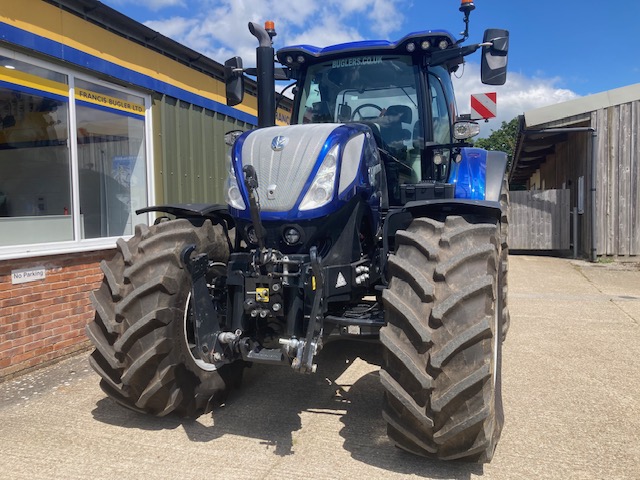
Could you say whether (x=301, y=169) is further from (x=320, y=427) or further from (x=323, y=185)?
(x=320, y=427)

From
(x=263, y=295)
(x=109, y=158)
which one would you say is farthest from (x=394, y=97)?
(x=109, y=158)

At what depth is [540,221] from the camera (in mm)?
13539

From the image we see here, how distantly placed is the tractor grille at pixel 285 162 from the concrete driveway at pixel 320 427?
1438 mm

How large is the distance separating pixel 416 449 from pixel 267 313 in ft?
3.55

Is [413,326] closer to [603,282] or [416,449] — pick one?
[416,449]

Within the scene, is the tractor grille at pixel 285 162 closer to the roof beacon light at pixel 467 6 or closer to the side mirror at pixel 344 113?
the side mirror at pixel 344 113

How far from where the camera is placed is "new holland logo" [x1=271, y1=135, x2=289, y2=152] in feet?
10.7

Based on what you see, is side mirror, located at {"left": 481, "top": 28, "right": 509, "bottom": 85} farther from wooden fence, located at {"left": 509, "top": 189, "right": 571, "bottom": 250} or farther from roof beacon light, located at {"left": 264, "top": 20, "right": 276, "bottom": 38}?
wooden fence, located at {"left": 509, "top": 189, "right": 571, "bottom": 250}

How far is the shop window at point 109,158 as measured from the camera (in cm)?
579

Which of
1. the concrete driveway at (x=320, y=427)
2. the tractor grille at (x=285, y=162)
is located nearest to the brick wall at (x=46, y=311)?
the concrete driveway at (x=320, y=427)

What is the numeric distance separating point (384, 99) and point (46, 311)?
11.9 ft

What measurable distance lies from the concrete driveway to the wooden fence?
855cm

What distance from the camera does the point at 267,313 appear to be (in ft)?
10.0

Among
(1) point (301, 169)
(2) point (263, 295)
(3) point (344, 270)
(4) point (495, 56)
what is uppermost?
(4) point (495, 56)
